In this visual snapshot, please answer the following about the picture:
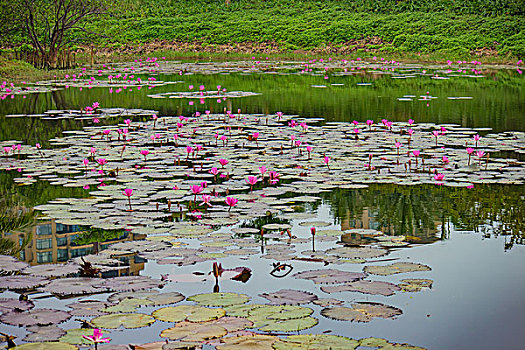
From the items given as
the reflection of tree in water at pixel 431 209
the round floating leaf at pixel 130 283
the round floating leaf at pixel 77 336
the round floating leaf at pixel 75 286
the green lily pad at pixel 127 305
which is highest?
the reflection of tree in water at pixel 431 209

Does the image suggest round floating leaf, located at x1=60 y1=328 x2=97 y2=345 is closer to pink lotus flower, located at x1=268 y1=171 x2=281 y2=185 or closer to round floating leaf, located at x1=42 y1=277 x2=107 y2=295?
round floating leaf, located at x1=42 y1=277 x2=107 y2=295

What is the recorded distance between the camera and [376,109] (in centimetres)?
1206

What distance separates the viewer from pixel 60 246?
14.6 ft

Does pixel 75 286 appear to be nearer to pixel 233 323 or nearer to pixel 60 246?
pixel 60 246

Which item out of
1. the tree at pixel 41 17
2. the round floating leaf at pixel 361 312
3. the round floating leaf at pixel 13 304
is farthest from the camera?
the tree at pixel 41 17

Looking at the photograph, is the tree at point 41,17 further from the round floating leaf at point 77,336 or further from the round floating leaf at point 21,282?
the round floating leaf at point 77,336

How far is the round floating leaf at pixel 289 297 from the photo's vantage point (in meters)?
3.46

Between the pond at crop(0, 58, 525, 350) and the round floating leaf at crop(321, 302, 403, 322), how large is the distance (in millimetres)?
13

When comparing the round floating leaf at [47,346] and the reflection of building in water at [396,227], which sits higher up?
the reflection of building in water at [396,227]

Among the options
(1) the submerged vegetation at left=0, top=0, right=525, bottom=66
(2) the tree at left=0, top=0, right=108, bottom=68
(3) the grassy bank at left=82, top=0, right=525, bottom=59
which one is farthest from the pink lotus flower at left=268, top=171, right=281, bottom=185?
(3) the grassy bank at left=82, top=0, right=525, bottom=59

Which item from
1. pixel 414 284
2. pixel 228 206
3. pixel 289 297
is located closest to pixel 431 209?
pixel 228 206

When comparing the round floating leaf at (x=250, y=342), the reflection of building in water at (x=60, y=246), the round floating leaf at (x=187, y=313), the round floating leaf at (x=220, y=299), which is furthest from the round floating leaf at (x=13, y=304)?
the round floating leaf at (x=250, y=342)

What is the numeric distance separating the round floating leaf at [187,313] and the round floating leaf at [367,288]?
650 millimetres

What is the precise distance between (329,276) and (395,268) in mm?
398
